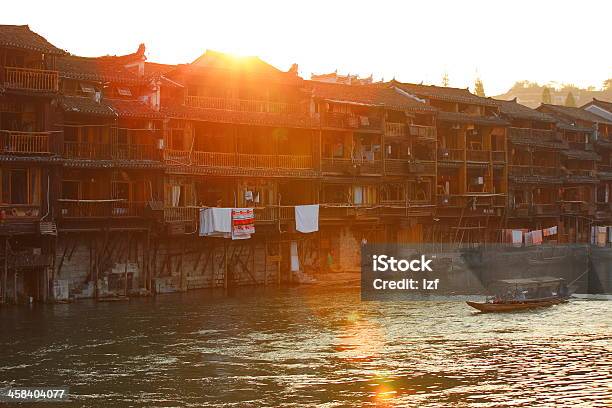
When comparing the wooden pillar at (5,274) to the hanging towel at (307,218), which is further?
the hanging towel at (307,218)

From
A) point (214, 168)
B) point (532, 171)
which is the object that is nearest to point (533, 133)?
point (532, 171)

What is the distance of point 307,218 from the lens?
57.1m

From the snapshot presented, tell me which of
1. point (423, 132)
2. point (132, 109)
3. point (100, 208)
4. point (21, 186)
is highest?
point (423, 132)

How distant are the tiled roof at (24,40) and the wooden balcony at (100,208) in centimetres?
854

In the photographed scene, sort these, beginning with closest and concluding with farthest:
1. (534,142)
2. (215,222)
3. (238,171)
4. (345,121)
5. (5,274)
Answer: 1. (5,274)
2. (215,222)
3. (238,171)
4. (345,121)
5. (534,142)

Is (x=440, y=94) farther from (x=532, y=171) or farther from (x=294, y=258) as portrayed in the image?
(x=294, y=258)

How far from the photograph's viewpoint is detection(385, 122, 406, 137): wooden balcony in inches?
2576

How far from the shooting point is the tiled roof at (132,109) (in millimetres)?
49562

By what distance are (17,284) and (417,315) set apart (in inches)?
884

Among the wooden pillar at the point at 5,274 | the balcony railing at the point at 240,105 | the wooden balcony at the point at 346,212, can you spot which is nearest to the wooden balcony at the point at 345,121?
the balcony railing at the point at 240,105

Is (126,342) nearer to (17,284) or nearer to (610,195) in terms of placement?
(17,284)

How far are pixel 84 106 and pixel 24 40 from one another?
16.0 feet

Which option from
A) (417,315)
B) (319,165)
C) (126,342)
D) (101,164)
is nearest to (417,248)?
(319,165)

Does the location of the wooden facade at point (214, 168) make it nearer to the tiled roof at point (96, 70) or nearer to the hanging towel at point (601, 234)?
the tiled roof at point (96, 70)
